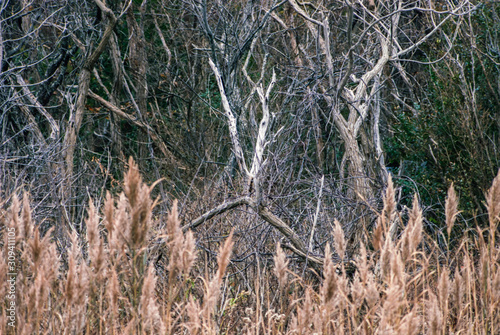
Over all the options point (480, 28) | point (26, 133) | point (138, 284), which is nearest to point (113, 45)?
point (26, 133)

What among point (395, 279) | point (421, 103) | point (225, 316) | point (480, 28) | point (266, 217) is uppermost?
point (480, 28)

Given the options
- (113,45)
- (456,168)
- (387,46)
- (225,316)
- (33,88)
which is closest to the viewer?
(225,316)

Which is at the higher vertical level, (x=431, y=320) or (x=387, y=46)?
(x=387, y=46)

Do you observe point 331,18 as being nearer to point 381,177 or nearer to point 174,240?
point 381,177

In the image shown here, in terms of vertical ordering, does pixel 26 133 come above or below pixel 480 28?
below

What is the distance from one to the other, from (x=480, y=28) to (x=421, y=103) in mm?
1299

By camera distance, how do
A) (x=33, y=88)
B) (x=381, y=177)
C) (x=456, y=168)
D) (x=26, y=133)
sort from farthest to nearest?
(x=33, y=88), (x=26, y=133), (x=456, y=168), (x=381, y=177)

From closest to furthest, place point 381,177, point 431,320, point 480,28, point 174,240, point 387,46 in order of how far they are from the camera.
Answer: point 174,240 < point 431,320 < point 381,177 < point 387,46 < point 480,28

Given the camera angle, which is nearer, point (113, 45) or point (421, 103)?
point (421, 103)

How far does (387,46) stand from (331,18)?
338 cm

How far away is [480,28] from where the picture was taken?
7.35 metres

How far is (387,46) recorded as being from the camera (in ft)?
17.9

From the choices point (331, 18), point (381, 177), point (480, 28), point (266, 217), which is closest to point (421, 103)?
point (480, 28)

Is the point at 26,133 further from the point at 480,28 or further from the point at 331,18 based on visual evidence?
→ the point at 480,28
